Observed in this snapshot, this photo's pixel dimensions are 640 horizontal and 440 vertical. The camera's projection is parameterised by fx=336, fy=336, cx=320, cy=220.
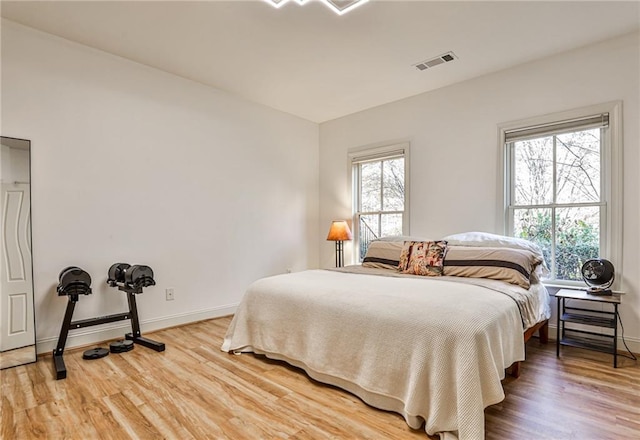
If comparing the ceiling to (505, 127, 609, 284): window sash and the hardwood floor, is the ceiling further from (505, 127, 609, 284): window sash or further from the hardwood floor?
the hardwood floor

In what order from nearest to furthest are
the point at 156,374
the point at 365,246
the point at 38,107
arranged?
1. the point at 156,374
2. the point at 38,107
3. the point at 365,246

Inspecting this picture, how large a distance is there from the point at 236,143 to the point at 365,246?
2.22 m

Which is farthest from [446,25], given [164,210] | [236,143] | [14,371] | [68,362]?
[14,371]

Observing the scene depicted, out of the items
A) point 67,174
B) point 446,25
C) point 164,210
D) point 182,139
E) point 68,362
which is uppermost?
point 446,25

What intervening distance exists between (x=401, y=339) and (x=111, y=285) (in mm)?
2564

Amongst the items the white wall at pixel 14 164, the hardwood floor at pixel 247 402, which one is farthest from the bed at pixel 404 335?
the white wall at pixel 14 164

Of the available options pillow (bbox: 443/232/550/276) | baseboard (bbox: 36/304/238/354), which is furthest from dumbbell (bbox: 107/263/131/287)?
pillow (bbox: 443/232/550/276)

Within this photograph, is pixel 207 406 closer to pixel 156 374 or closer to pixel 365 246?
pixel 156 374

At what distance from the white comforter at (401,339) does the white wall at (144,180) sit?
136 centimetres

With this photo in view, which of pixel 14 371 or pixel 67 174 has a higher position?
pixel 67 174

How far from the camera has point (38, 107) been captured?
278 centimetres

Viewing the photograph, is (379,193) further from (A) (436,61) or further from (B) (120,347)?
(B) (120,347)

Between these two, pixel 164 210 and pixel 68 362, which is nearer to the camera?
pixel 68 362

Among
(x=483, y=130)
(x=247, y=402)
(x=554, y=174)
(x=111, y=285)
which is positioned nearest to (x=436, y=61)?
(x=483, y=130)
